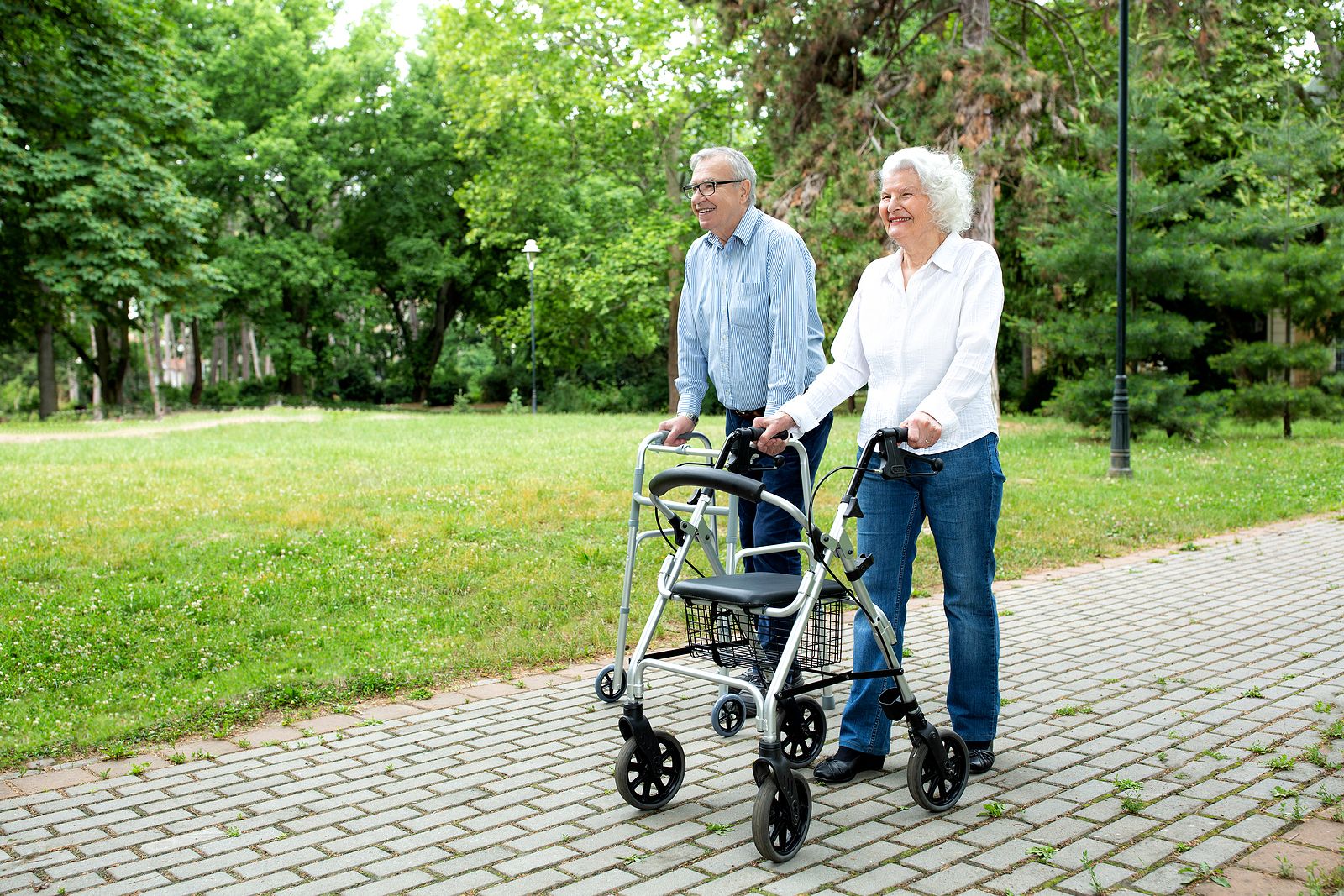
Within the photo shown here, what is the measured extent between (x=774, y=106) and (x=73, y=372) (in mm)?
57289

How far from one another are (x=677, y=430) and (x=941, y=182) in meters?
1.40

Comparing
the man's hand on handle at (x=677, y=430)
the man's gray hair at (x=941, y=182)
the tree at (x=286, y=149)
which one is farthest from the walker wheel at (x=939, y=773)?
the tree at (x=286, y=149)

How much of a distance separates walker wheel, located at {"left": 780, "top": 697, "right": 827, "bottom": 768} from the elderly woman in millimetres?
140

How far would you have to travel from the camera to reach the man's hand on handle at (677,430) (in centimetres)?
497

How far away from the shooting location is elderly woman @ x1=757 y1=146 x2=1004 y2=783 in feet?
14.3

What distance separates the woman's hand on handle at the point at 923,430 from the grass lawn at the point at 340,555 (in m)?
3.16

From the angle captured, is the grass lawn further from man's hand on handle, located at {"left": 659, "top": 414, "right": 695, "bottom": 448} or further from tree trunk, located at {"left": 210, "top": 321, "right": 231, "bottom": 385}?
tree trunk, located at {"left": 210, "top": 321, "right": 231, "bottom": 385}

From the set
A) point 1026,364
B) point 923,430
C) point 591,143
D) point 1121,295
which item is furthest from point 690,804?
point 591,143

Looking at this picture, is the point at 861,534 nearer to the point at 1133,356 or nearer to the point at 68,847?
the point at 68,847

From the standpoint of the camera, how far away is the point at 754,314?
5285 millimetres

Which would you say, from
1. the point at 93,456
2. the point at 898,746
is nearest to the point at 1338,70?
the point at 93,456

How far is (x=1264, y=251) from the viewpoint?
2067 centimetres

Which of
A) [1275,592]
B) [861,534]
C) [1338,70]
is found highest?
[1338,70]

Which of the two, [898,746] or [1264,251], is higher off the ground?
[1264,251]
